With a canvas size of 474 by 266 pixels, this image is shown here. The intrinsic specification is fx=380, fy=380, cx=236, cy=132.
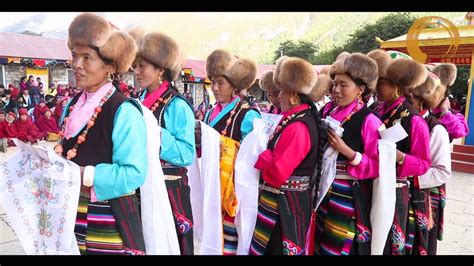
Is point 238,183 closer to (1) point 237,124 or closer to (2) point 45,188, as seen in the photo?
(1) point 237,124

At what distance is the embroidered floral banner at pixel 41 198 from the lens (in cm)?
157

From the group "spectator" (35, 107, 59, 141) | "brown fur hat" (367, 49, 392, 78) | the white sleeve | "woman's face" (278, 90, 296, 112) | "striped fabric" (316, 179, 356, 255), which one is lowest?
"spectator" (35, 107, 59, 141)

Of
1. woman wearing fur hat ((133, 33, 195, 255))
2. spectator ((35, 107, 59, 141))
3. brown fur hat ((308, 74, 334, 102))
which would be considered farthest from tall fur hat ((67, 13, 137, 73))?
spectator ((35, 107, 59, 141))

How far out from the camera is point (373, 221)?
2.52 m

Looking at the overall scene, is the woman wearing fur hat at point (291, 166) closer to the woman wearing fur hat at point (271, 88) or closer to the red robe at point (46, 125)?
the woman wearing fur hat at point (271, 88)

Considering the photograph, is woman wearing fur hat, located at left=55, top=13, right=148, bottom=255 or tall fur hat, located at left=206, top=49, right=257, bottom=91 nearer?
woman wearing fur hat, located at left=55, top=13, right=148, bottom=255

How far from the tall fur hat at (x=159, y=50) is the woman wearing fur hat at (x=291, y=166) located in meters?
0.73

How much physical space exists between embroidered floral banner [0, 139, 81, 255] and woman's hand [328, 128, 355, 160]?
1539 mm

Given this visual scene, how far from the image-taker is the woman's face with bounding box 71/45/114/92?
67.5 inches

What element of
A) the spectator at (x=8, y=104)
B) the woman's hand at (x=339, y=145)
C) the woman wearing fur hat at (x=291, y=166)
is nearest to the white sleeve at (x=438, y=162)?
the woman's hand at (x=339, y=145)

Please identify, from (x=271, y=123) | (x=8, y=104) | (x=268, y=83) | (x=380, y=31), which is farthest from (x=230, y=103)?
(x=380, y=31)

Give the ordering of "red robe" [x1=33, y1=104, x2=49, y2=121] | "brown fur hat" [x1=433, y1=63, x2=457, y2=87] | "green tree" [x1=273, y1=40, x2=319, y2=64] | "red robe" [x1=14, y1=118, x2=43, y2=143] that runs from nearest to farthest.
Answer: "brown fur hat" [x1=433, y1=63, x2=457, y2=87]
"red robe" [x1=14, y1=118, x2=43, y2=143]
"red robe" [x1=33, y1=104, x2=49, y2=121]
"green tree" [x1=273, y1=40, x2=319, y2=64]

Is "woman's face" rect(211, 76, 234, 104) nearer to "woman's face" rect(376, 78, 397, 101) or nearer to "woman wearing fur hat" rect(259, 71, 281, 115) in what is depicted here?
"woman wearing fur hat" rect(259, 71, 281, 115)
